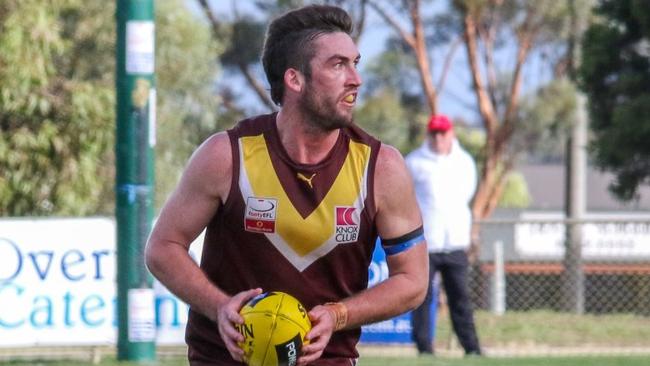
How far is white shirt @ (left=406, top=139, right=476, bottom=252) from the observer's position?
1195 cm

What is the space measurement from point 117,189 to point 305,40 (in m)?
6.84

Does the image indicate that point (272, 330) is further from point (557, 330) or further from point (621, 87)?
point (621, 87)

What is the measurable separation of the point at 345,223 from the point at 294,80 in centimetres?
48

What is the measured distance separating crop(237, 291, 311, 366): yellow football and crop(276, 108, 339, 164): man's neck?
1.79ft

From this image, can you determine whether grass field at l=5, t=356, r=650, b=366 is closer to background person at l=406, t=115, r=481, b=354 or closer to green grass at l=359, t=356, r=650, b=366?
green grass at l=359, t=356, r=650, b=366

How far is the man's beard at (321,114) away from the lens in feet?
15.1

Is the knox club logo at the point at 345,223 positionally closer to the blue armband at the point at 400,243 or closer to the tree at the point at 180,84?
the blue armband at the point at 400,243

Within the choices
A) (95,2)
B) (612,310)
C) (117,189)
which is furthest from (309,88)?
(95,2)

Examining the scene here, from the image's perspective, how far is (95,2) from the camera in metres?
25.4

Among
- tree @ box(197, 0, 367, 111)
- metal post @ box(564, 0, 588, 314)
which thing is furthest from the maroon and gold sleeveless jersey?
tree @ box(197, 0, 367, 111)

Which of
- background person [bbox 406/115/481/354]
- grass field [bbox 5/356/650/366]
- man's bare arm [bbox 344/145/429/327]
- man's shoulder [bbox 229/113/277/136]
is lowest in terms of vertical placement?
grass field [bbox 5/356/650/366]

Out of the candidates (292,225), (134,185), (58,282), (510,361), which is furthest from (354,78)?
(58,282)

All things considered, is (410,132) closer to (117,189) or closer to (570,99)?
(570,99)

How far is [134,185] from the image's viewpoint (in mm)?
11258
